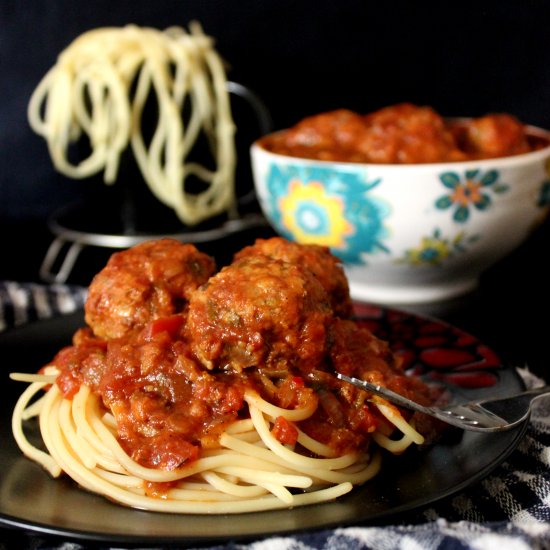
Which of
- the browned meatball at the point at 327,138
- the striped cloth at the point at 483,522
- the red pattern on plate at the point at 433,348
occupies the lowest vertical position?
the red pattern on plate at the point at 433,348

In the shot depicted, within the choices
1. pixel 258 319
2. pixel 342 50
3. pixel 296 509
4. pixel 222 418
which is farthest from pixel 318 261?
pixel 342 50

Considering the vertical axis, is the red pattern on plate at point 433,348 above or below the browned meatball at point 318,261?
below

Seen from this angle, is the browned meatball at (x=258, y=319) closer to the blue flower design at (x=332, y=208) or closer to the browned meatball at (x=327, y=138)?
the blue flower design at (x=332, y=208)

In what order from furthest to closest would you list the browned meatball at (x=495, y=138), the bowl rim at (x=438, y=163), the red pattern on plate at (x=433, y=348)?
the browned meatball at (x=495, y=138)
the bowl rim at (x=438, y=163)
the red pattern on plate at (x=433, y=348)

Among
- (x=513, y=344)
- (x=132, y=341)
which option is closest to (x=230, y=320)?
(x=132, y=341)

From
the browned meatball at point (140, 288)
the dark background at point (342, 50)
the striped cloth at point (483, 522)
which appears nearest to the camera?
the striped cloth at point (483, 522)

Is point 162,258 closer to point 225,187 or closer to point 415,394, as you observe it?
point 415,394

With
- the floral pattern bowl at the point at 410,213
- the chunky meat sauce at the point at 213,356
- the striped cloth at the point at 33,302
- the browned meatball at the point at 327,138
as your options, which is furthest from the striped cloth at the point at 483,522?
the striped cloth at the point at 33,302

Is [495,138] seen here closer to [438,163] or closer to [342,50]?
[438,163]
